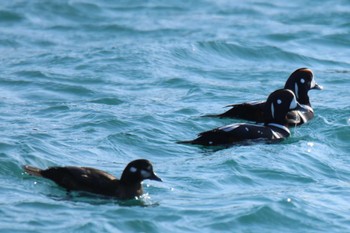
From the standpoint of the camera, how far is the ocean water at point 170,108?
37.8ft

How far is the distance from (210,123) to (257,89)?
8.96 ft

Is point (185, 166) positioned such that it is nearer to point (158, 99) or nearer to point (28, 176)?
point (28, 176)

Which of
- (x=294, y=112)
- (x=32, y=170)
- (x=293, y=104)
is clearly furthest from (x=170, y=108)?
(x=32, y=170)

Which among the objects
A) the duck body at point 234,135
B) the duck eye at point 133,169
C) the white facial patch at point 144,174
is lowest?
the duck body at point 234,135

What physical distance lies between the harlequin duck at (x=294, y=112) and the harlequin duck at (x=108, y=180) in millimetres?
4004

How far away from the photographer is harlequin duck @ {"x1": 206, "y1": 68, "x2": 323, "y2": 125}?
15.5 meters

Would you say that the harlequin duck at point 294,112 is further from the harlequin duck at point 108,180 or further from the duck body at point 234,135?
the harlequin duck at point 108,180

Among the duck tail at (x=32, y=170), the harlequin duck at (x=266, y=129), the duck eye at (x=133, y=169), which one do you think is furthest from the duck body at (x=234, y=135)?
the duck tail at (x=32, y=170)

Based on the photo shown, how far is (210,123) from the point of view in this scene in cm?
→ 1559

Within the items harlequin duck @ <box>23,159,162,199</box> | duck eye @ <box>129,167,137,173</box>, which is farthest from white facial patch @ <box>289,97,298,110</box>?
duck eye @ <box>129,167,137,173</box>

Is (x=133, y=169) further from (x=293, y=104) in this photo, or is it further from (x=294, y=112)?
(x=294, y=112)

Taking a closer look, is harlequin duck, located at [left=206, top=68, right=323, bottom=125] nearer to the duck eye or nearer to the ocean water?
the ocean water

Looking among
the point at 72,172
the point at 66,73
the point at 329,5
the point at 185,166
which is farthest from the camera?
the point at 329,5

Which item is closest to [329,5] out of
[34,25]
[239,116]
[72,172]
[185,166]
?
[34,25]
